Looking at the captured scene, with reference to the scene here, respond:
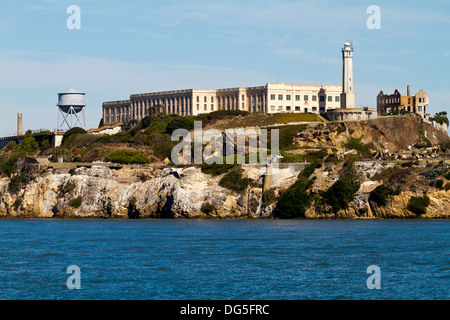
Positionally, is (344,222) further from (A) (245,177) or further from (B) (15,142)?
(B) (15,142)

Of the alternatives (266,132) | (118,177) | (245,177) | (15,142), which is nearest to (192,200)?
(245,177)

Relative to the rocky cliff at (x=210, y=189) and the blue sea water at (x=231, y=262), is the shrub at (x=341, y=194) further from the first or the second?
the blue sea water at (x=231, y=262)

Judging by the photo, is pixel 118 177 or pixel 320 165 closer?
pixel 320 165

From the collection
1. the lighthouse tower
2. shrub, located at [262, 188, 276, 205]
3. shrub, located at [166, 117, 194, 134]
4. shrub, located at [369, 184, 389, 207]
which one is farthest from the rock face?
the lighthouse tower

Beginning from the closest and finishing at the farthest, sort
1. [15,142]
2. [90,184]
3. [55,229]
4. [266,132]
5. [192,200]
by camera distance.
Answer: [55,229] < [192,200] < [90,184] < [266,132] < [15,142]

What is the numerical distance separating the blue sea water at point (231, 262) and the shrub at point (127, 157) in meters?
46.2

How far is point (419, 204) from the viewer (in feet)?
341

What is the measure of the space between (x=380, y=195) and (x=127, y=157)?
49.7 metres

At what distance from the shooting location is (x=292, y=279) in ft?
172

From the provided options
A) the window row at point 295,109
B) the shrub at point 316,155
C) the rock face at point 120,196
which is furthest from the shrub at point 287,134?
the rock face at point 120,196

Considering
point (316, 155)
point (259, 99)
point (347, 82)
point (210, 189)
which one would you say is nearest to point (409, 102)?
point (347, 82)

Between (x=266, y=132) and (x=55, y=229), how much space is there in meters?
61.6

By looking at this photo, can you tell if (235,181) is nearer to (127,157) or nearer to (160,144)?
(127,157)

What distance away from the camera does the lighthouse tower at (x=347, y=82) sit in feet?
522
